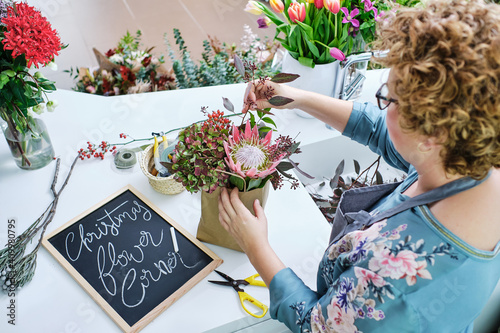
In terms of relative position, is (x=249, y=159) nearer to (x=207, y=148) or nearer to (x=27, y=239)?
(x=207, y=148)

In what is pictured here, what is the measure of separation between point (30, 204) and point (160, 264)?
0.43 metres

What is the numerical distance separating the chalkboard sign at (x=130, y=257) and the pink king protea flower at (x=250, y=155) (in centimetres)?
29

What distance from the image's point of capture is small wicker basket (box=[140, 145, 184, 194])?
1091 mm

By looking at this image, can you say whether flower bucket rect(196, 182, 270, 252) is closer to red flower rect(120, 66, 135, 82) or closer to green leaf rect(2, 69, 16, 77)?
green leaf rect(2, 69, 16, 77)

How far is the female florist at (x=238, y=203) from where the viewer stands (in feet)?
2.15

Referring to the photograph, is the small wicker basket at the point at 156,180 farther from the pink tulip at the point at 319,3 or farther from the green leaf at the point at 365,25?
the green leaf at the point at 365,25

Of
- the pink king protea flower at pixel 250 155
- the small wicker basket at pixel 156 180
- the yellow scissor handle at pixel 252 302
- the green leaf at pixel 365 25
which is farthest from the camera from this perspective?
the green leaf at pixel 365 25

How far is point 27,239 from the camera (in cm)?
99

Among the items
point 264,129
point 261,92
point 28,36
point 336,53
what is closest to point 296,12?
point 336,53

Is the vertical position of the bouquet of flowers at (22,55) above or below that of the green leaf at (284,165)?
above

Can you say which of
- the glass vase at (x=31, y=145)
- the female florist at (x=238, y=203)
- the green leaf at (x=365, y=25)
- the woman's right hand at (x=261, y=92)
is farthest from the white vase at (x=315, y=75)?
the glass vase at (x=31, y=145)

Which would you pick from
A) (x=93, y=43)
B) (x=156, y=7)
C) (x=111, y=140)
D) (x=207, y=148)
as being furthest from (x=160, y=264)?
(x=156, y=7)

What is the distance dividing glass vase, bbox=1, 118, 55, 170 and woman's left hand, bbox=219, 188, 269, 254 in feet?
1.98

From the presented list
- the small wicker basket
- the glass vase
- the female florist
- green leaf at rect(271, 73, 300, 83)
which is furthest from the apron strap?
the glass vase
